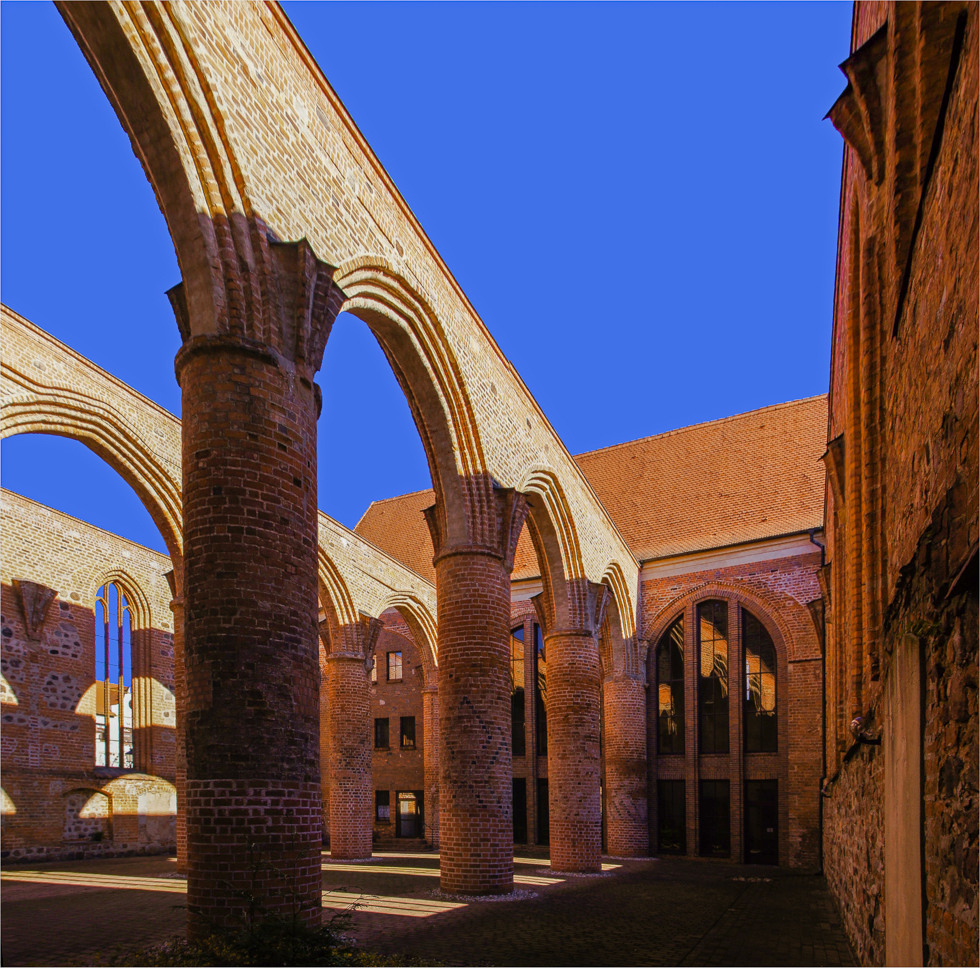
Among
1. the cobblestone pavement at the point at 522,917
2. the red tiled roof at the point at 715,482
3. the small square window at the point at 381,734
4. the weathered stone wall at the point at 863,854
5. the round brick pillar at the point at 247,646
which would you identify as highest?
the red tiled roof at the point at 715,482

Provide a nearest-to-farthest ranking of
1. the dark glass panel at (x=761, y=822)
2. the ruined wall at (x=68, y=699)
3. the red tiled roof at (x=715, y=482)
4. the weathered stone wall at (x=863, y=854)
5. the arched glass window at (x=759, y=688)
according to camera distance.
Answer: the weathered stone wall at (x=863, y=854) < the ruined wall at (x=68, y=699) < the dark glass panel at (x=761, y=822) < the arched glass window at (x=759, y=688) < the red tiled roof at (x=715, y=482)

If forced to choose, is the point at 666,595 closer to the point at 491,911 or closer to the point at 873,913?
the point at 491,911

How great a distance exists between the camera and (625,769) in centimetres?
2102

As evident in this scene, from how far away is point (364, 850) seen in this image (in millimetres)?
19250

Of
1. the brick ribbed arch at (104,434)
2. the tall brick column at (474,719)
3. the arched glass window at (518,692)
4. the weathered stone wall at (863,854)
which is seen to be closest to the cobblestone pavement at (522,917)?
the tall brick column at (474,719)

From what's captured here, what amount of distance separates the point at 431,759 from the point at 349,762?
18.8 ft

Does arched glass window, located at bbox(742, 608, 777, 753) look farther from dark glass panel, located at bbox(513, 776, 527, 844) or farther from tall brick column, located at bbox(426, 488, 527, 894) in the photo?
tall brick column, located at bbox(426, 488, 527, 894)

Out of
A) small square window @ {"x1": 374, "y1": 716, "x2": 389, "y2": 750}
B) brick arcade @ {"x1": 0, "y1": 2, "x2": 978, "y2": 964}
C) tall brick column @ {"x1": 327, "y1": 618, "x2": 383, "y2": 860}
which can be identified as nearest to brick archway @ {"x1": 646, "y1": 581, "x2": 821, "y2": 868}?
brick arcade @ {"x1": 0, "y1": 2, "x2": 978, "y2": 964}

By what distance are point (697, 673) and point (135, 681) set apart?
1422 cm

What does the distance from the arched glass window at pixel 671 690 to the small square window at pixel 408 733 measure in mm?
8042

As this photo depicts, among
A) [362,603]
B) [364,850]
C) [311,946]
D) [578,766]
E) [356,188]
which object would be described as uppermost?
[356,188]

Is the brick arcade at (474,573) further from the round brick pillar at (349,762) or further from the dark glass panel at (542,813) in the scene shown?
the dark glass panel at (542,813)

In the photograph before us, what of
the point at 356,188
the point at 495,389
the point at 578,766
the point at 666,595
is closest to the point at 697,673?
the point at 666,595

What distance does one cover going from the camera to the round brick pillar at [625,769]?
69.0 feet
